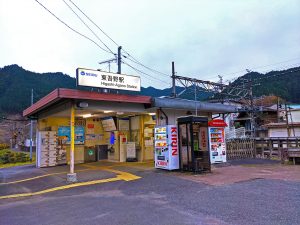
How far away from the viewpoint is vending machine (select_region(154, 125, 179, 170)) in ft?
41.5

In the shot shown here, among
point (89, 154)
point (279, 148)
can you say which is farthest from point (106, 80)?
point (279, 148)

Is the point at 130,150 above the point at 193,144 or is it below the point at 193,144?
below

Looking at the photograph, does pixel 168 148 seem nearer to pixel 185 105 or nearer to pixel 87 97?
pixel 185 105

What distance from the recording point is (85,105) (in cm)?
1173

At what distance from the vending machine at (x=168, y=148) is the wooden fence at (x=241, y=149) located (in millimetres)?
7134

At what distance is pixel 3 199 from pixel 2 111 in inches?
2396

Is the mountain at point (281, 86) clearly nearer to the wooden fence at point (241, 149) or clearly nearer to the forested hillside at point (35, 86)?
the forested hillside at point (35, 86)

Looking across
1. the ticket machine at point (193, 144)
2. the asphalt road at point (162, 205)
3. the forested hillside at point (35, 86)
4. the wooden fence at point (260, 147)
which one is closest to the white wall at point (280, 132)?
the wooden fence at point (260, 147)

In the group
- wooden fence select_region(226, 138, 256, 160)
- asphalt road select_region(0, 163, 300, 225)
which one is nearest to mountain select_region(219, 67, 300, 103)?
wooden fence select_region(226, 138, 256, 160)

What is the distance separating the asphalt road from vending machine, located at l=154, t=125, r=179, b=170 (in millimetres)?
2230

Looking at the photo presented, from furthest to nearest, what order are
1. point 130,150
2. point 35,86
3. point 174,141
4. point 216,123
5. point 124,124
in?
1. point 35,86
2. point 124,124
3. point 130,150
4. point 216,123
5. point 174,141

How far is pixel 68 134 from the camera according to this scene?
1762 cm

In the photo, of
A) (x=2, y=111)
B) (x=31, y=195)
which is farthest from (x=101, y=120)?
(x=2, y=111)

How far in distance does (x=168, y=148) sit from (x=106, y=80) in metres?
4.10
